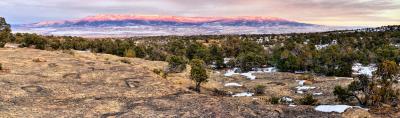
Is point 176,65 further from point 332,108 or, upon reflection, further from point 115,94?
point 332,108

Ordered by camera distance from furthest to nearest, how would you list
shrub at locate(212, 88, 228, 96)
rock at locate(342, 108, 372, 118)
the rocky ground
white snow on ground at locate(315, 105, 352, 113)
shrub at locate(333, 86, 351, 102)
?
shrub at locate(212, 88, 228, 96), shrub at locate(333, 86, 351, 102), white snow on ground at locate(315, 105, 352, 113), the rocky ground, rock at locate(342, 108, 372, 118)

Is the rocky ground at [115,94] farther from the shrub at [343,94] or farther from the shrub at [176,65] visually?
the shrub at [176,65]

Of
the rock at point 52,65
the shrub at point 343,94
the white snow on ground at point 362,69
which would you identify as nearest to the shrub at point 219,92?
the shrub at point 343,94

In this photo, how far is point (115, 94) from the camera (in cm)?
2206

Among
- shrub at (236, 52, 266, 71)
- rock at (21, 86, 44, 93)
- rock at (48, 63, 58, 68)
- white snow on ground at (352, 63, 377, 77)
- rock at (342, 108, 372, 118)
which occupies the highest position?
rock at (48, 63, 58, 68)

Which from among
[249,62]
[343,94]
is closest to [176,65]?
[249,62]

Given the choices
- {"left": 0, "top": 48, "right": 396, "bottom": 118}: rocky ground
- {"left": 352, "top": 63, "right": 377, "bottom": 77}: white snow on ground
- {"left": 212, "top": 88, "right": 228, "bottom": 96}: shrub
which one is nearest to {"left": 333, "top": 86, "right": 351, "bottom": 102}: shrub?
{"left": 0, "top": 48, "right": 396, "bottom": 118}: rocky ground

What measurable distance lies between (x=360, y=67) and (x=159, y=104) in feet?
100

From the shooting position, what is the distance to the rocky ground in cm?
1828

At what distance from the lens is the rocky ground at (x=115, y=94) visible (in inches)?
720

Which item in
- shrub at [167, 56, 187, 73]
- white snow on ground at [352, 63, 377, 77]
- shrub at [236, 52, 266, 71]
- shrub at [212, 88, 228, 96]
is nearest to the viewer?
shrub at [212, 88, 228, 96]

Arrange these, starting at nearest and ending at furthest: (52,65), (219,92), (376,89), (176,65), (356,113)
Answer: (356,113), (376,89), (219,92), (52,65), (176,65)

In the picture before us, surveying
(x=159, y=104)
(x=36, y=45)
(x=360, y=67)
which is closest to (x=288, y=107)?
(x=159, y=104)

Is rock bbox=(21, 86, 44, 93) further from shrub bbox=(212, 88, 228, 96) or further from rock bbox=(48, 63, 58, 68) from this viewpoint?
shrub bbox=(212, 88, 228, 96)
